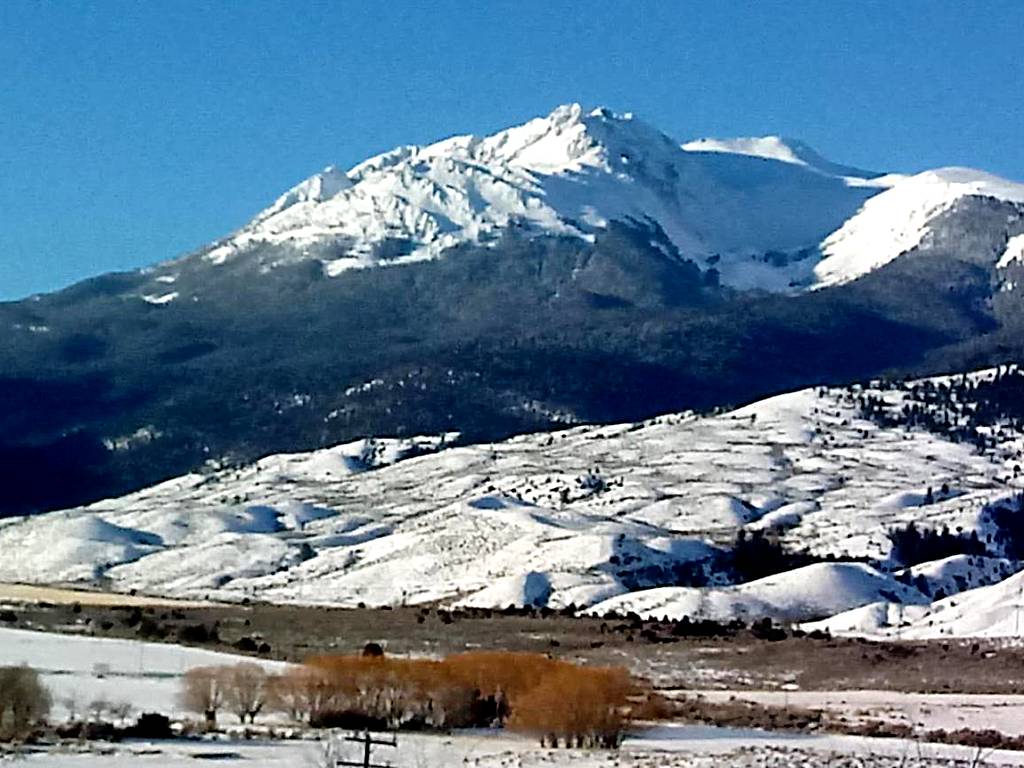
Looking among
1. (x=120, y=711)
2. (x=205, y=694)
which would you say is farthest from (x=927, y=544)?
(x=120, y=711)

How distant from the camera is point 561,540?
460ft

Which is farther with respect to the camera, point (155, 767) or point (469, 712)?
point (469, 712)

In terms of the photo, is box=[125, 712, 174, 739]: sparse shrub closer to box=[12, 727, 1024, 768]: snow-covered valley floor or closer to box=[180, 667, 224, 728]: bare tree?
box=[12, 727, 1024, 768]: snow-covered valley floor

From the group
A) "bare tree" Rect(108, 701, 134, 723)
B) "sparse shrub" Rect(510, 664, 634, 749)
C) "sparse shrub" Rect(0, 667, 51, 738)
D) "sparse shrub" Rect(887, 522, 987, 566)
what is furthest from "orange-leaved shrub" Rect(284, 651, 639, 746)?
"sparse shrub" Rect(887, 522, 987, 566)

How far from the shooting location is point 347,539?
541 feet

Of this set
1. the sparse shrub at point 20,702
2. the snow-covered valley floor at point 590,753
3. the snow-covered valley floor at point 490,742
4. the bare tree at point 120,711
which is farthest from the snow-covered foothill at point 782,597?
the sparse shrub at point 20,702

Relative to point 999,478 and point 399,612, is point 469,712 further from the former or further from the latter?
point 999,478

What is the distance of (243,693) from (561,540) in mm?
92626

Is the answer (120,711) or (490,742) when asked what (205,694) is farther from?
(490,742)

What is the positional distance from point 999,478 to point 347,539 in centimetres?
7174

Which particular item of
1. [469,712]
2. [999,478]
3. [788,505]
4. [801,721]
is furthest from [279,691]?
[999,478]

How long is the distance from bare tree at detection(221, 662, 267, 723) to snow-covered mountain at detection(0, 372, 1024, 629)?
57.2 metres

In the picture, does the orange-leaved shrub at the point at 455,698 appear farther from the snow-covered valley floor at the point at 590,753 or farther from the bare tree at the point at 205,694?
the bare tree at the point at 205,694

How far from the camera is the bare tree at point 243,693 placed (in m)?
48.2
